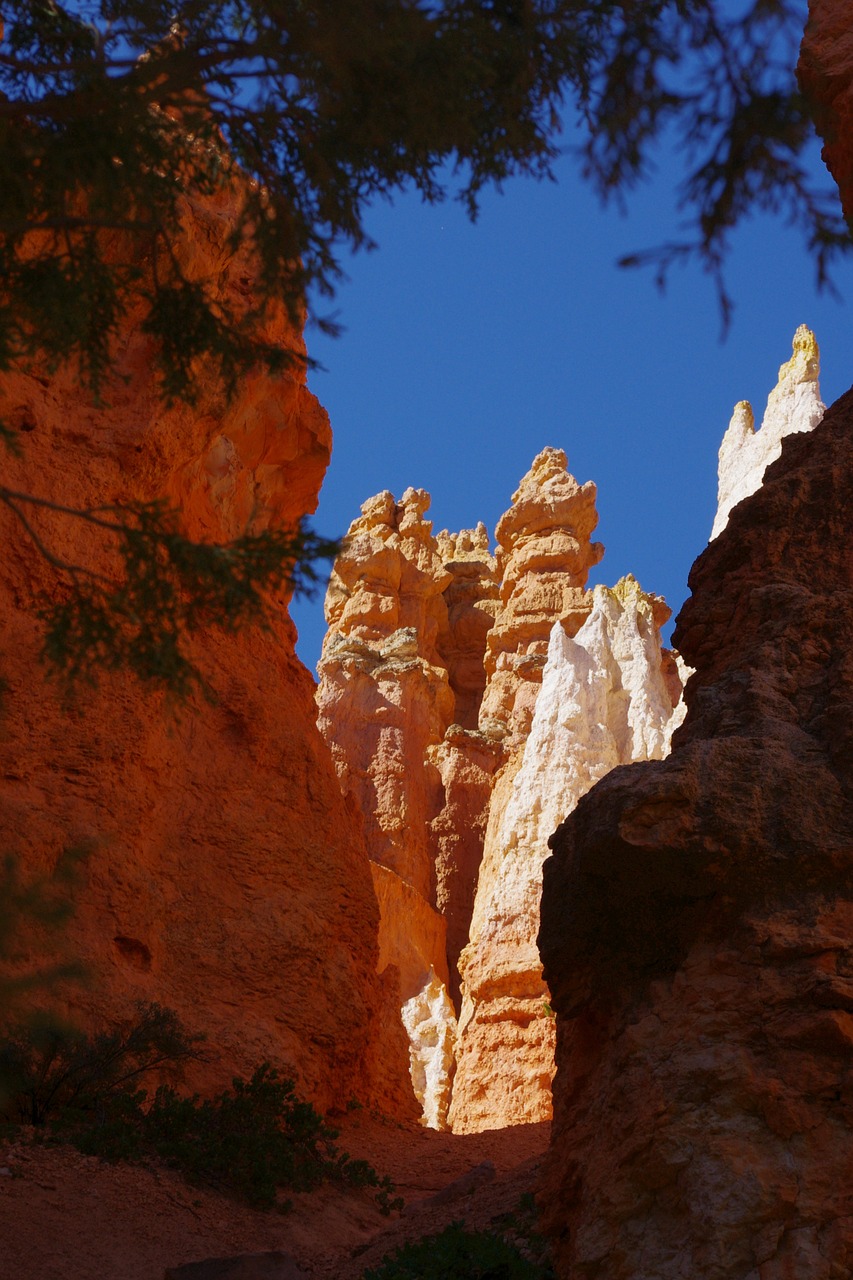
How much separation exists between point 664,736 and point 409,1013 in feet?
26.5

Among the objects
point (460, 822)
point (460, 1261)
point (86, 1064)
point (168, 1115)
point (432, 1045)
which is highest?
point (460, 822)

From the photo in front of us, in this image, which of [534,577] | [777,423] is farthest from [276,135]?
[534,577]

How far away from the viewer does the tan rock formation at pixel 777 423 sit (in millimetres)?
31375

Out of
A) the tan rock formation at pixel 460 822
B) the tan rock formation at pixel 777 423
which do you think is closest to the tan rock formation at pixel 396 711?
the tan rock formation at pixel 460 822

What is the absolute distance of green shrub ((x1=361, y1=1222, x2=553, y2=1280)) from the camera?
7466 mm

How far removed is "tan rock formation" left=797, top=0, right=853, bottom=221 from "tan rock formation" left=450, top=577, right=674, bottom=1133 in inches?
576

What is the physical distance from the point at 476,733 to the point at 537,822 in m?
9.19

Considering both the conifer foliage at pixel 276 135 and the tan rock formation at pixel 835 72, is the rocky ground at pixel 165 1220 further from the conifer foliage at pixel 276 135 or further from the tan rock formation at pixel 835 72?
the tan rock formation at pixel 835 72

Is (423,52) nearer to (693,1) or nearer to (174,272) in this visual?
(174,272)

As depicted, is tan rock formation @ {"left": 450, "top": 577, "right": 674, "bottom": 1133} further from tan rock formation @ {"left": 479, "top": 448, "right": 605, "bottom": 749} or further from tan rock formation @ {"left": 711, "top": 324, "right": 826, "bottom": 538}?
tan rock formation @ {"left": 479, "top": 448, "right": 605, "bottom": 749}

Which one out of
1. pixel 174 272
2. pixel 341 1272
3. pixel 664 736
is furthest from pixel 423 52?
pixel 664 736

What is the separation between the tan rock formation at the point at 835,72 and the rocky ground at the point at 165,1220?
337 inches

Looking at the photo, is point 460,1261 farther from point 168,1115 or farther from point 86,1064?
point 86,1064

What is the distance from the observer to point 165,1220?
928 centimetres
